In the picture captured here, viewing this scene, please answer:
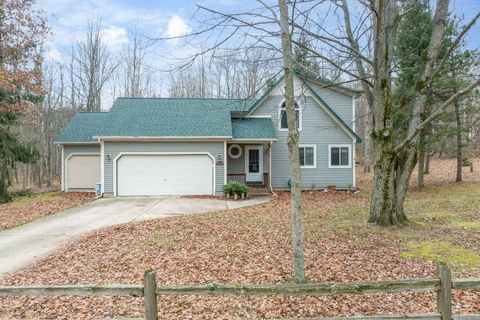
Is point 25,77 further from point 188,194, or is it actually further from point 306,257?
point 306,257

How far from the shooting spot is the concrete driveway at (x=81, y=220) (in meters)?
8.48

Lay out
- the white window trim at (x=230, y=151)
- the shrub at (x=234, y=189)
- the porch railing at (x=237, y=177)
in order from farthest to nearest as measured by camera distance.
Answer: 1. the white window trim at (x=230, y=151)
2. the porch railing at (x=237, y=177)
3. the shrub at (x=234, y=189)

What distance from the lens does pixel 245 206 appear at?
15.5 m

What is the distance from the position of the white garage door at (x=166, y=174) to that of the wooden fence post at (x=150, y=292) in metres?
15.4

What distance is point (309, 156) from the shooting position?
21.1m

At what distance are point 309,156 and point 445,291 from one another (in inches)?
688

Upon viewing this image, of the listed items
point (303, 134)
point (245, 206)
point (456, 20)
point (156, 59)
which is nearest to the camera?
point (156, 59)

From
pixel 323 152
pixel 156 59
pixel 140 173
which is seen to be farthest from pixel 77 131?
pixel 156 59

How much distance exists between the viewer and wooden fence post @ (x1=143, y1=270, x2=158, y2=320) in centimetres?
374

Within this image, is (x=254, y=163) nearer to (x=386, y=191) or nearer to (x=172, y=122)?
(x=172, y=122)

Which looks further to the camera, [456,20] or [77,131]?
[77,131]

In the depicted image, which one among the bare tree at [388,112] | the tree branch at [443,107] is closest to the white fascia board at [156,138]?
the bare tree at [388,112]

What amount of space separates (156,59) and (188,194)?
13584 mm

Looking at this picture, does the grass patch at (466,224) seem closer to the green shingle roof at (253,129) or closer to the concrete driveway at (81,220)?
the concrete driveway at (81,220)
